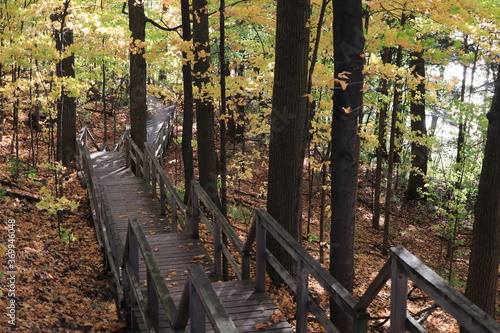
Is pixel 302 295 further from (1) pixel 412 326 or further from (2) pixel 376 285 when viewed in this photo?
(1) pixel 412 326

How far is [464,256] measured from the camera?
52.9 ft

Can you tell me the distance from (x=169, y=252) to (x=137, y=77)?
740 centimetres

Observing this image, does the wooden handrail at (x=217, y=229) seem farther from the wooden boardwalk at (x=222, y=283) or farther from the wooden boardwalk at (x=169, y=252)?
the wooden boardwalk at (x=169, y=252)

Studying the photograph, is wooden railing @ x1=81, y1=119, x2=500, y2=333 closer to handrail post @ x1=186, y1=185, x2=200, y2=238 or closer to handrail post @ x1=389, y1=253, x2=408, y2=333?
handrail post @ x1=389, y1=253, x2=408, y2=333

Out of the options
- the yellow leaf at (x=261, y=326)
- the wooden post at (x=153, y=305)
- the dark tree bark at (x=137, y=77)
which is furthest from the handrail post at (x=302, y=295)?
the dark tree bark at (x=137, y=77)


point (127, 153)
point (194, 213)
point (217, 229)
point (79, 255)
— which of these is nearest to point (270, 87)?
point (194, 213)

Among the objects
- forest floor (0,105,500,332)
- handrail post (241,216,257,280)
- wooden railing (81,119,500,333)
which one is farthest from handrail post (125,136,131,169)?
handrail post (241,216,257,280)

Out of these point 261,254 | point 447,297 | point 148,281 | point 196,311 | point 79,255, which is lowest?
point 79,255

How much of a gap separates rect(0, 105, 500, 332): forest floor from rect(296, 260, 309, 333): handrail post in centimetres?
132

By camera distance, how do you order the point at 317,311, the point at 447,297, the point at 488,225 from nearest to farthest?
the point at 447,297 < the point at 317,311 < the point at 488,225

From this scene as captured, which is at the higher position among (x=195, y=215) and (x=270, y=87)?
(x=270, y=87)

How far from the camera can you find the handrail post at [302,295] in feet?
14.3

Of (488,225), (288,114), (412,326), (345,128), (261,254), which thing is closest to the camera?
(412,326)

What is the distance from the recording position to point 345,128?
4.73 m
